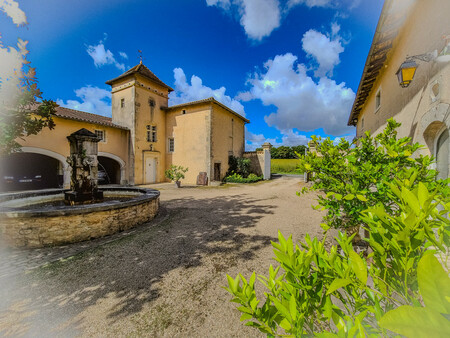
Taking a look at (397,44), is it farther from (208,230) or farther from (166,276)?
(166,276)

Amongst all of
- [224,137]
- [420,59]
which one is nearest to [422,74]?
[420,59]

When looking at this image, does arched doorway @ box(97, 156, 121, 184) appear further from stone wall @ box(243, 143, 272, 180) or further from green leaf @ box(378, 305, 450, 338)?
green leaf @ box(378, 305, 450, 338)

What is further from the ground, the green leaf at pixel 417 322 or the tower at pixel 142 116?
the tower at pixel 142 116

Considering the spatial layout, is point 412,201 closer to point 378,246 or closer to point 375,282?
point 378,246

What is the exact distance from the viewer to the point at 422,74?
400 cm

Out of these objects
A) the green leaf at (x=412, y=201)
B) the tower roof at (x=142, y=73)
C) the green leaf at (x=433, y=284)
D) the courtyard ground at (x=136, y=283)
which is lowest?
the courtyard ground at (x=136, y=283)

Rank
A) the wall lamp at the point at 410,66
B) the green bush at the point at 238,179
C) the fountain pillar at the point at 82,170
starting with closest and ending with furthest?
the wall lamp at the point at 410,66
the fountain pillar at the point at 82,170
the green bush at the point at 238,179

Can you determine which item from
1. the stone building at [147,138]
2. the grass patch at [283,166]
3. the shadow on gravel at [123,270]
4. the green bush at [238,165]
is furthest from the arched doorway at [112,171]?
the grass patch at [283,166]

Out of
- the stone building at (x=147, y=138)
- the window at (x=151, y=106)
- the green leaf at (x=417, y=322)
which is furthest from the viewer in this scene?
the window at (x=151, y=106)

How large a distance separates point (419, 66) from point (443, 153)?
201cm

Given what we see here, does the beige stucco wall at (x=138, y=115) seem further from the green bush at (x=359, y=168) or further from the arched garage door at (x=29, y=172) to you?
the green bush at (x=359, y=168)

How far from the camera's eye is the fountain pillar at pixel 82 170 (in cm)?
591

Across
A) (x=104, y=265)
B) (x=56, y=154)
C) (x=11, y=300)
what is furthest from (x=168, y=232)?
(x=56, y=154)

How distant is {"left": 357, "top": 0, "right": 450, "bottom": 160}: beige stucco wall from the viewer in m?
3.34
